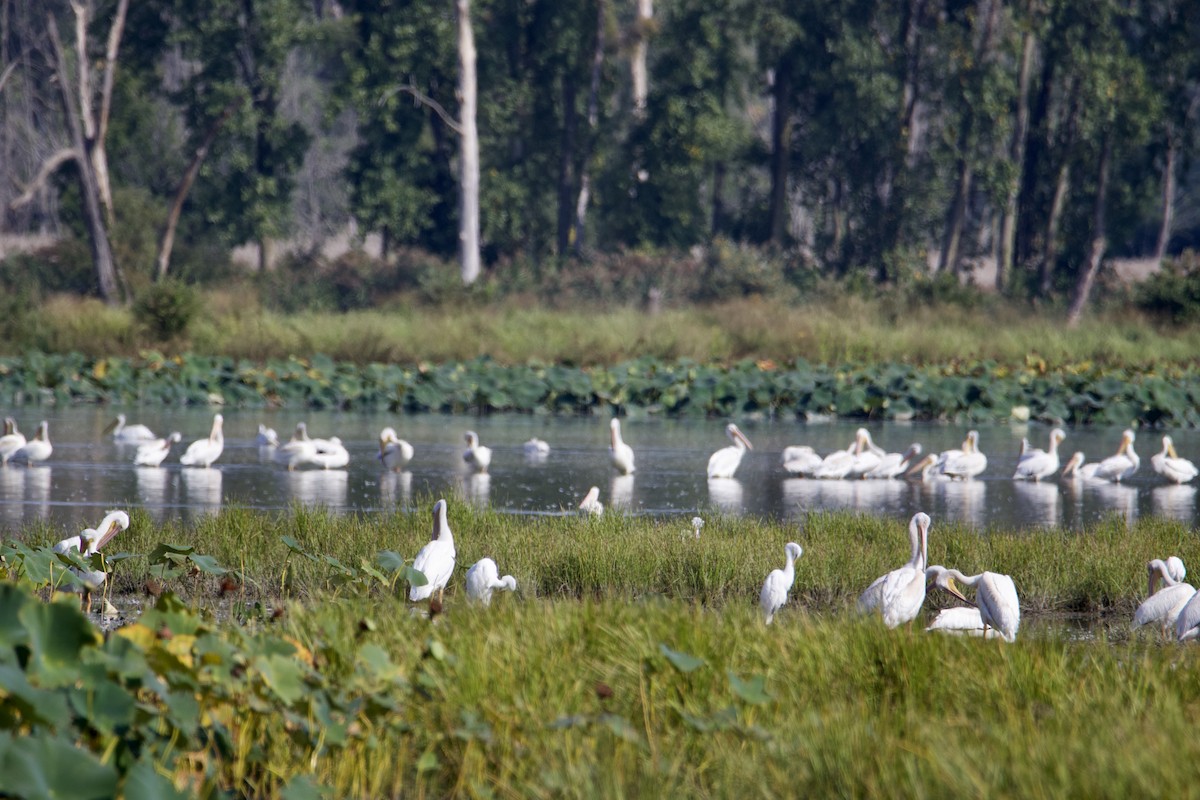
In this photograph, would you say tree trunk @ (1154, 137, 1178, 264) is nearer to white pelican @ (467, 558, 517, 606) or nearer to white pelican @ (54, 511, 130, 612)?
white pelican @ (54, 511, 130, 612)

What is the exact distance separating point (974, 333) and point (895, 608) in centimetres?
2205

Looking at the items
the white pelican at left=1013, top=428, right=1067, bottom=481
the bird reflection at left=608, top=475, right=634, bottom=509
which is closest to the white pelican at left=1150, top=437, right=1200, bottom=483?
the white pelican at left=1013, top=428, right=1067, bottom=481

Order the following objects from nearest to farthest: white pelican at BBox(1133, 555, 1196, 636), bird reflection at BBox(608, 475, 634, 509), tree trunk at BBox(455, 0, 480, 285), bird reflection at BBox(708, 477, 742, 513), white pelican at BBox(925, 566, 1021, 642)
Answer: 1. white pelican at BBox(925, 566, 1021, 642)
2. white pelican at BBox(1133, 555, 1196, 636)
3. bird reflection at BBox(708, 477, 742, 513)
4. bird reflection at BBox(608, 475, 634, 509)
5. tree trunk at BBox(455, 0, 480, 285)

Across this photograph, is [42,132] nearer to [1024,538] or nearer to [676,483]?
[676,483]

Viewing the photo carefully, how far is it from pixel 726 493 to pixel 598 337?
43.5 ft

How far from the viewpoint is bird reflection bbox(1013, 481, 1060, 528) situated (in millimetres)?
11805

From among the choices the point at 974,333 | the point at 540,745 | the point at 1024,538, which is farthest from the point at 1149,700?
the point at 974,333

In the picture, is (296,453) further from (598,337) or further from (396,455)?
(598,337)

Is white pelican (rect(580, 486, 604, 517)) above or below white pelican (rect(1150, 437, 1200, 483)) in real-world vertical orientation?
above

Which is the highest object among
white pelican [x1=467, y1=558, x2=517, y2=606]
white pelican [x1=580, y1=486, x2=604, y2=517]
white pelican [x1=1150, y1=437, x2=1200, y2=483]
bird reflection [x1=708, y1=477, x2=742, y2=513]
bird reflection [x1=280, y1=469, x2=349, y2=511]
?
white pelican [x1=467, y1=558, x2=517, y2=606]

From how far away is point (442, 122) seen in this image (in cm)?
3872

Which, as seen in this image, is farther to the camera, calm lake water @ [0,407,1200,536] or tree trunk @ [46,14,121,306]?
tree trunk @ [46,14,121,306]

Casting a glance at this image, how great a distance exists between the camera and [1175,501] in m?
13.2

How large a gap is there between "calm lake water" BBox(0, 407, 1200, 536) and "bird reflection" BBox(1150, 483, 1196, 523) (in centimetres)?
2
